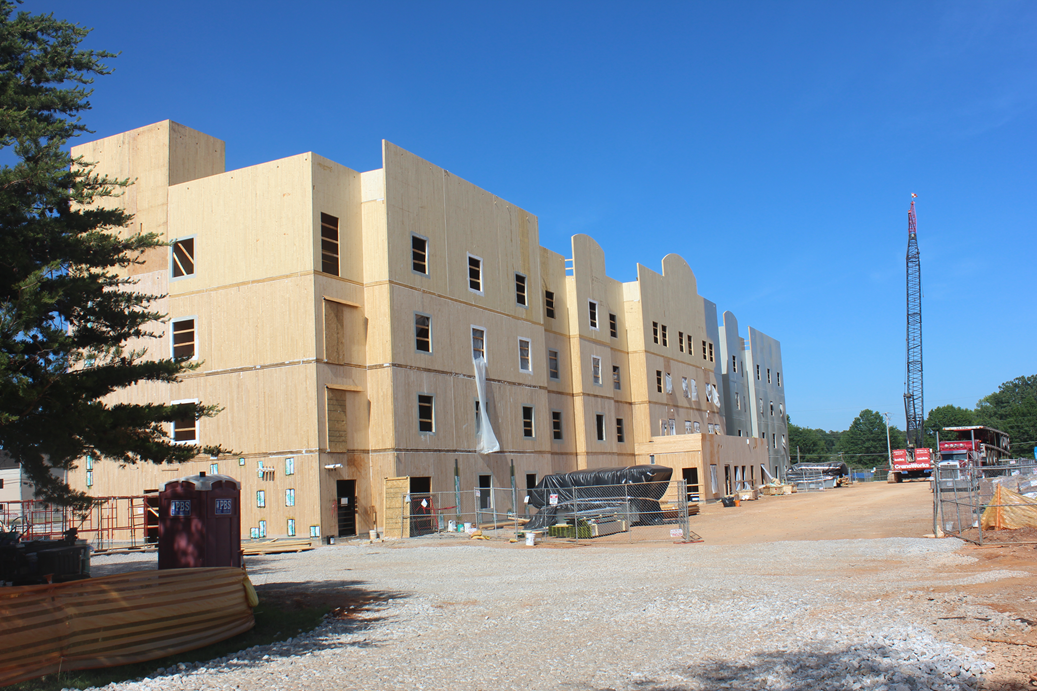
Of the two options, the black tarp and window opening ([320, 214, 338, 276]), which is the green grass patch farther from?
window opening ([320, 214, 338, 276])

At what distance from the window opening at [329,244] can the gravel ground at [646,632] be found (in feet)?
51.1

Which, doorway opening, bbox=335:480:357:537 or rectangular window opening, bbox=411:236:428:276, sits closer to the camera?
Result: doorway opening, bbox=335:480:357:537

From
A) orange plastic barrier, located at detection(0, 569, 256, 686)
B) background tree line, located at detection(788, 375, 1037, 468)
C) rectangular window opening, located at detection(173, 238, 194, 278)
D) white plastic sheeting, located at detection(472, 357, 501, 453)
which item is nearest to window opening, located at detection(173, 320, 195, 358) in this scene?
rectangular window opening, located at detection(173, 238, 194, 278)

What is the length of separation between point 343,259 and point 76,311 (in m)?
18.6

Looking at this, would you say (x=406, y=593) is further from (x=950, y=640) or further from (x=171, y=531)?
(x=950, y=640)

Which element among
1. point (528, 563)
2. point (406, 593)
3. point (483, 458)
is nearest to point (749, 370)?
point (483, 458)

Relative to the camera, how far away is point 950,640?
9.92 metres

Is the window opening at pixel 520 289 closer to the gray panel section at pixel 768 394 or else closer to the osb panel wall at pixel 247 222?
the osb panel wall at pixel 247 222

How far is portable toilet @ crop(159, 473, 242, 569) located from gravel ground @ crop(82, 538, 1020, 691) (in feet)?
7.67

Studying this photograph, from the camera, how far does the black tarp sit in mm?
32219

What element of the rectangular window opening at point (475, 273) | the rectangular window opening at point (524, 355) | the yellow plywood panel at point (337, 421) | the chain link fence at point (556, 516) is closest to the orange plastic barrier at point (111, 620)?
the chain link fence at point (556, 516)

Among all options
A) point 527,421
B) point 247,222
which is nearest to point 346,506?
point 247,222

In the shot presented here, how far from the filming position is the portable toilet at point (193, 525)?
655 inches

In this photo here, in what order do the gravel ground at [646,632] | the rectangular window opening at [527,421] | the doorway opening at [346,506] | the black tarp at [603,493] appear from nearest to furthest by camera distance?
1. the gravel ground at [646,632]
2. the doorway opening at [346,506]
3. the black tarp at [603,493]
4. the rectangular window opening at [527,421]
